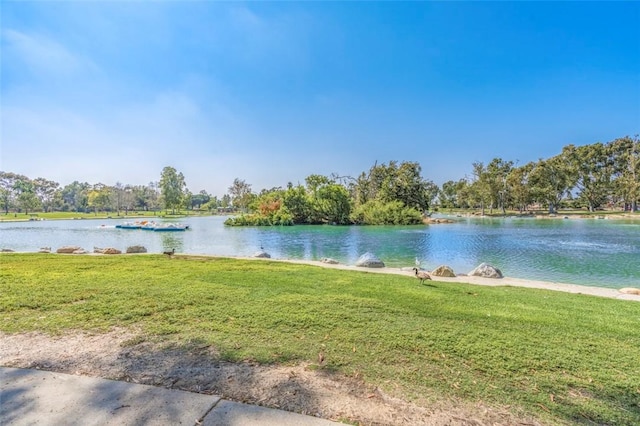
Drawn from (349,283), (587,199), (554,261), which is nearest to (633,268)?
(554,261)

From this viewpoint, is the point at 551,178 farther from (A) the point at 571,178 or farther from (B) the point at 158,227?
(B) the point at 158,227

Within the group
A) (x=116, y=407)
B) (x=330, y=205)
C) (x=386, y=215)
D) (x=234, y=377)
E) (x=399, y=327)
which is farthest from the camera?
(x=330, y=205)

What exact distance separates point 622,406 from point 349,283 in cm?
458

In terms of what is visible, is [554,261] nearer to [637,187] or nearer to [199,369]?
[199,369]

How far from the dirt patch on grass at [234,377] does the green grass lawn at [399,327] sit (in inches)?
6.1

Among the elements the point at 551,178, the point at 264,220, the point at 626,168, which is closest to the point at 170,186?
the point at 264,220

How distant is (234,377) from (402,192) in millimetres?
46994

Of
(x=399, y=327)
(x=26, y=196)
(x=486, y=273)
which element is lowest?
(x=486, y=273)

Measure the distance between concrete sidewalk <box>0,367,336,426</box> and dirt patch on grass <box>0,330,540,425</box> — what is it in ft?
0.49

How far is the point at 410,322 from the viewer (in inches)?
164

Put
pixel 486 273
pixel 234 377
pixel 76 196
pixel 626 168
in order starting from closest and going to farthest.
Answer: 1. pixel 234 377
2. pixel 486 273
3. pixel 626 168
4. pixel 76 196

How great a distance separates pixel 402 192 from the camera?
4784 cm

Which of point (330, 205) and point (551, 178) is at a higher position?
point (551, 178)

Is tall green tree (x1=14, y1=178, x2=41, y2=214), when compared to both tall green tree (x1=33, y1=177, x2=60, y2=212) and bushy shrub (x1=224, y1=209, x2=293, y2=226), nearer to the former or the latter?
tall green tree (x1=33, y1=177, x2=60, y2=212)
